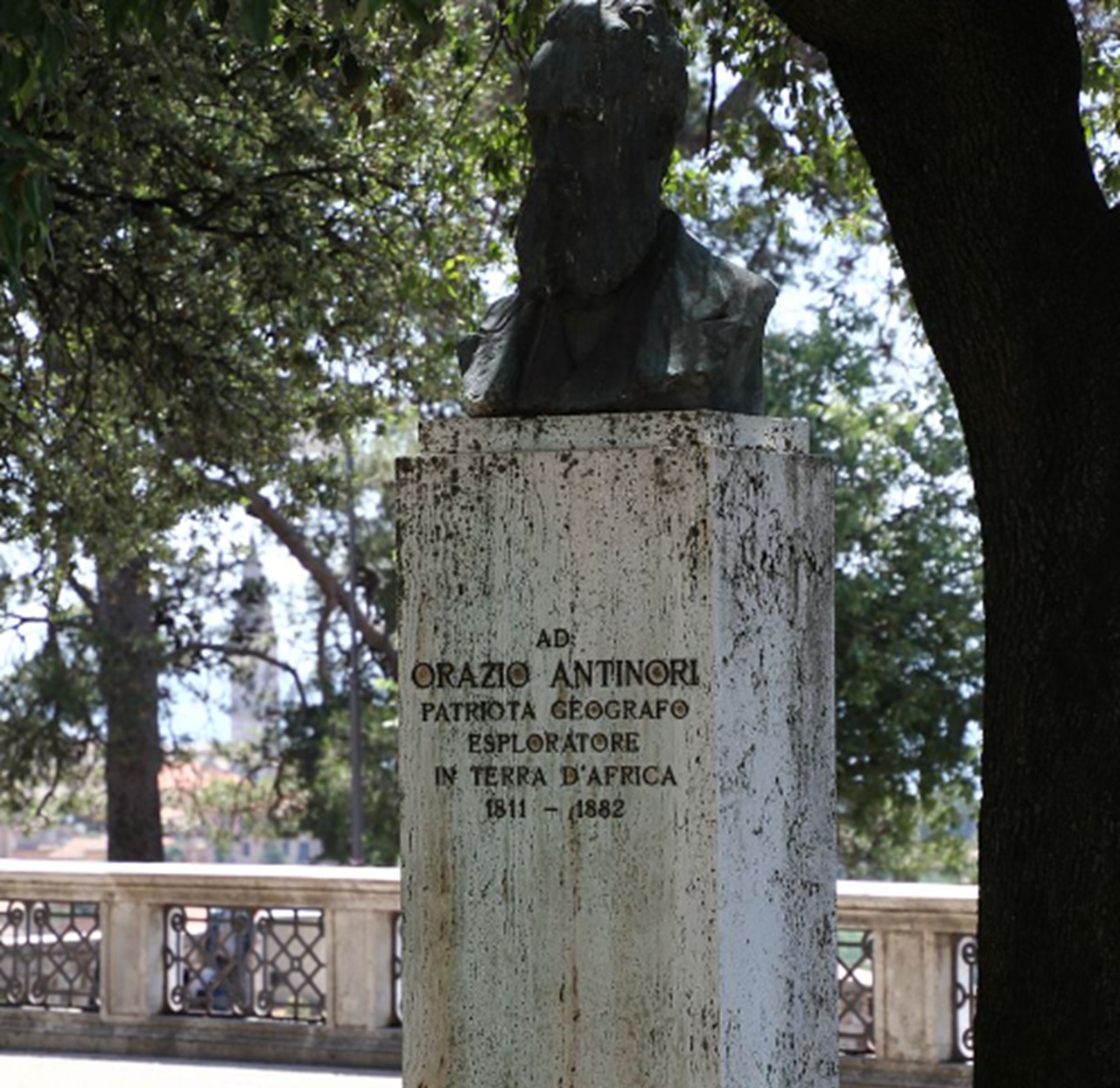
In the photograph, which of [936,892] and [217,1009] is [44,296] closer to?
[217,1009]

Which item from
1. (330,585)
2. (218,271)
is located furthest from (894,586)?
(218,271)

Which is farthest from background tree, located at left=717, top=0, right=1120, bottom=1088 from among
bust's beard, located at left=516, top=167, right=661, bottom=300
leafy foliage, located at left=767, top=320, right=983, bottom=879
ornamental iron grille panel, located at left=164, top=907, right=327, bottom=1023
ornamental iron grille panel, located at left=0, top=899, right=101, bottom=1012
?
Result: leafy foliage, located at left=767, top=320, right=983, bottom=879

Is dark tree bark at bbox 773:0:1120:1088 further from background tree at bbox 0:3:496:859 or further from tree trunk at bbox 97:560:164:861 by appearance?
tree trunk at bbox 97:560:164:861

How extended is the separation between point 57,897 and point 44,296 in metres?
3.37

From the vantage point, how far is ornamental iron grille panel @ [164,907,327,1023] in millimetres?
13133

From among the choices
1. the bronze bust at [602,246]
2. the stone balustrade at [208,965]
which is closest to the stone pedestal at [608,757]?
the bronze bust at [602,246]

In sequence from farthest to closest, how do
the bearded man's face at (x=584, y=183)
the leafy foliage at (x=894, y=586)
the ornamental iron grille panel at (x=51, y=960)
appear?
the leafy foliage at (x=894, y=586) < the ornamental iron grille panel at (x=51, y=960) < the bearded man's face at (x=584, y=183)

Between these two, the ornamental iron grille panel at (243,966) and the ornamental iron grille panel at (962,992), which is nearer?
the ornamental iron grille panel at (962,992)

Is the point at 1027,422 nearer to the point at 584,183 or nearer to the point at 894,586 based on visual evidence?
the point at 584,183

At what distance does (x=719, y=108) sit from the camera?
922 inches

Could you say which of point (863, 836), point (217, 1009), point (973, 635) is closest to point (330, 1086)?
point (217, 1009)

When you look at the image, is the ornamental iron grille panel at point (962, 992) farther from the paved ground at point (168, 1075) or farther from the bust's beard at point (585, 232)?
the bust's beard at point (585, 232)

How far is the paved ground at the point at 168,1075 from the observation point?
12258 mm

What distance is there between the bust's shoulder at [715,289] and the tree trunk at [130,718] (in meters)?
19.8
